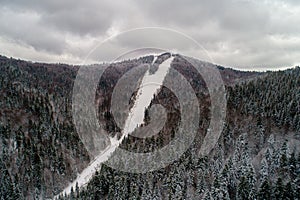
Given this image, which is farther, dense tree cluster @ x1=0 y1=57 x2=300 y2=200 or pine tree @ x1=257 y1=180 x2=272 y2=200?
dense tree cluster @ x1=0 y1=57 x2=300 y2=200

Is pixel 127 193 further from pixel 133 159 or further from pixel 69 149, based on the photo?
pixel 69 149

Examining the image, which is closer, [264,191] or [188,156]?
[264,191]

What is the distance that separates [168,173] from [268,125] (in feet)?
122

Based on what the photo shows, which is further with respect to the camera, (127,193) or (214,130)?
(214,130)

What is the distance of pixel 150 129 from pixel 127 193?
62977 millimetres

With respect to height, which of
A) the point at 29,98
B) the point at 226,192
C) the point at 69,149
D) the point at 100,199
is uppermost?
the point at 29,98

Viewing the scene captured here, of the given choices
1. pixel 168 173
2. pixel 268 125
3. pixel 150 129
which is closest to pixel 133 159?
pixel 168 173

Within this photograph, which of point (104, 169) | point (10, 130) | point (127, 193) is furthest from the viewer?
point (10, 130)

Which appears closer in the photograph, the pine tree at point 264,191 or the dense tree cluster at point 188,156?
the pine tree at point 264,191

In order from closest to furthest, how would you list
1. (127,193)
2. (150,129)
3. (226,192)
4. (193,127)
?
(226,192)
(127,193)
(193,127)
(150,129)

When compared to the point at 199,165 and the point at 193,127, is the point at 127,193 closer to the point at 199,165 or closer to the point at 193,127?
the point at 199,165

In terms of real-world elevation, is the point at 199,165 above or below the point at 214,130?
below

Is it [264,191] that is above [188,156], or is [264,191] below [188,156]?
below

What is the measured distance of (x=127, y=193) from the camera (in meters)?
81.1
